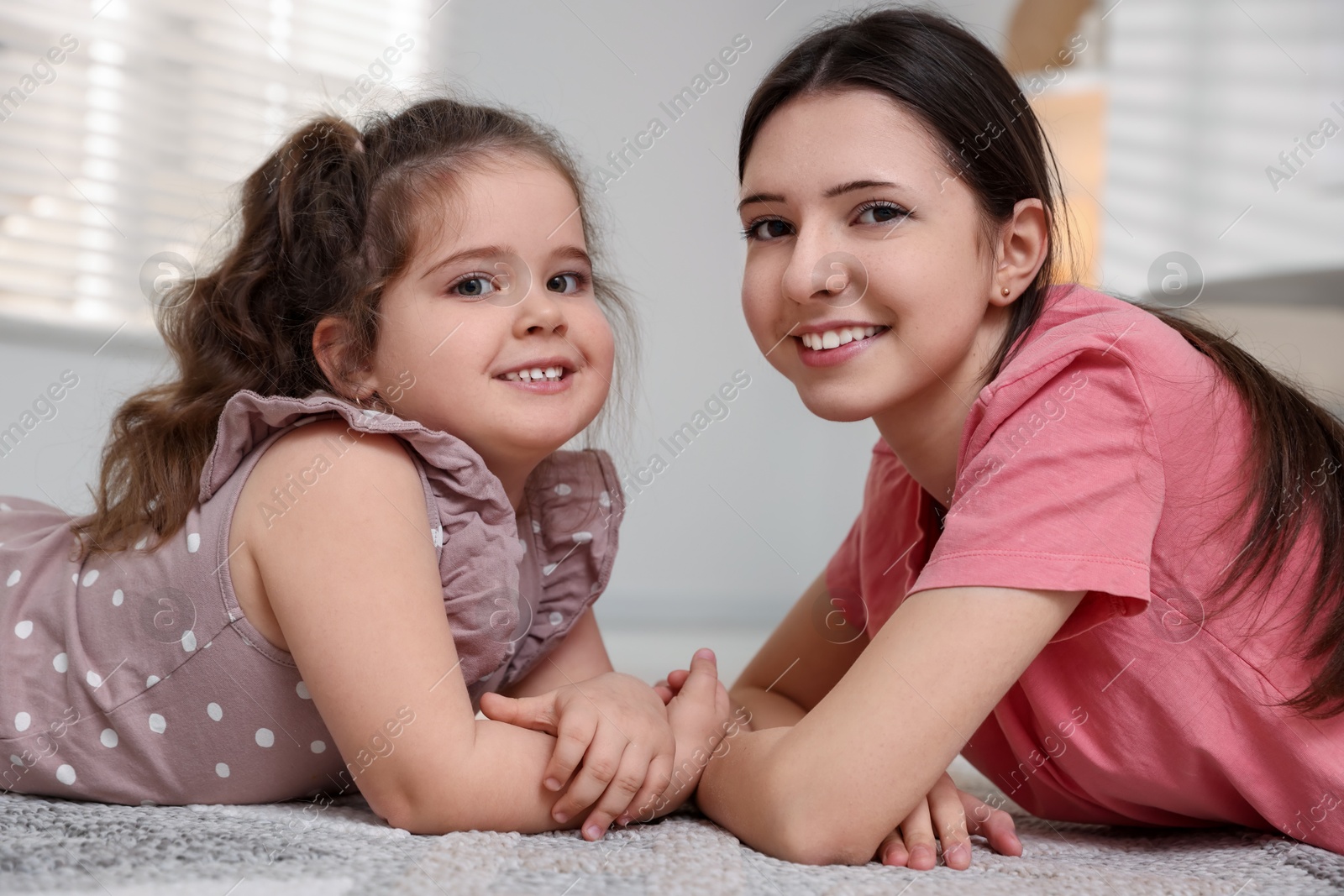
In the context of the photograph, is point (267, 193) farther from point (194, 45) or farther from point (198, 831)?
Result: point (194, 45)

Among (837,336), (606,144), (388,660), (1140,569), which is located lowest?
(388,660)

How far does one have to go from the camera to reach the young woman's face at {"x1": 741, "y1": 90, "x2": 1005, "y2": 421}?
812mm

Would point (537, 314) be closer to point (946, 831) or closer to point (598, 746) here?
point (598, 746)

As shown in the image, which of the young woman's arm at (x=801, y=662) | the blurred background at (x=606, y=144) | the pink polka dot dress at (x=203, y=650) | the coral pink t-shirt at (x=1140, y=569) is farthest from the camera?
the blurred background at (x=606, y=144)

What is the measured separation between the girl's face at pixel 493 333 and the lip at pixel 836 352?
18 cm

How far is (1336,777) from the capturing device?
0.74m

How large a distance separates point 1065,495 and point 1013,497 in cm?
3

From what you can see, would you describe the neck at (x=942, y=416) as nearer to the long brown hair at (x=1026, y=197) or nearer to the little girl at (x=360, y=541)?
the long brown hair at (x=1026, y=197)

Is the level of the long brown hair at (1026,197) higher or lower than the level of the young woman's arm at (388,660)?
higher

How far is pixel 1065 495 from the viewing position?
0.70 metres

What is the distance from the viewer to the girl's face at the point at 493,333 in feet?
2.84

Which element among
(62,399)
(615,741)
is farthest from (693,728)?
(62,399)

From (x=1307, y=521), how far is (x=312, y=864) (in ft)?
2.26

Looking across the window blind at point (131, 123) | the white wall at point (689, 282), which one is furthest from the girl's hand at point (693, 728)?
the white wall at point (689, 282)
